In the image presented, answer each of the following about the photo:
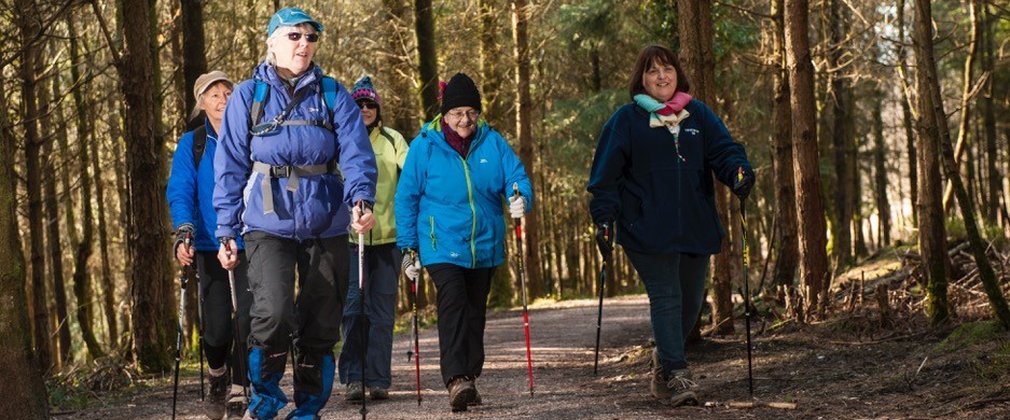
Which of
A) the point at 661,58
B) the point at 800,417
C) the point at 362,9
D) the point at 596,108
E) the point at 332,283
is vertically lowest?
the point at 800,417

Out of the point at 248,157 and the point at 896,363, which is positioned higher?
the point at 248,157

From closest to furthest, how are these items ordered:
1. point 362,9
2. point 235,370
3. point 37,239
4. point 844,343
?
1. point 235,370
2. point 844,343
3. point 37,239
4. point 362,9

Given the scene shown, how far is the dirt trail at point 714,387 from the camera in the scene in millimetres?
7004

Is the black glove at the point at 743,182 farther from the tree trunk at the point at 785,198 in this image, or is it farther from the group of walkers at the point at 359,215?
the tree trunk at the point at 785,198

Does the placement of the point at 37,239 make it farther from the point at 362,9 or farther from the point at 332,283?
the point at 332,283

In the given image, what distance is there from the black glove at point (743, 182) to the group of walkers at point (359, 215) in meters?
0.02

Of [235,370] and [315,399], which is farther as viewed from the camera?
[235,370]

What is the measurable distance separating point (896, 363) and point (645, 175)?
2.19 m

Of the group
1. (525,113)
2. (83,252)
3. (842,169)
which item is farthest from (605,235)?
(842,169)

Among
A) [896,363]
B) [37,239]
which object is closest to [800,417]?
[896,363]

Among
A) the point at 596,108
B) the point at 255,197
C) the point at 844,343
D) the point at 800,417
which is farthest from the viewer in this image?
the point at 596,108

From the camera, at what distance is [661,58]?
7.96 m

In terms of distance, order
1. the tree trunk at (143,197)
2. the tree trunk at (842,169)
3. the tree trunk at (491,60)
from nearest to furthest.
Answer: the tree trunk at (143,197) → the tree trunk at (491,60) → the tree trunk at (842,169)

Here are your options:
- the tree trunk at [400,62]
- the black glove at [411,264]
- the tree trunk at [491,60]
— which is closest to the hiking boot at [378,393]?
the black glove at [411,264]
